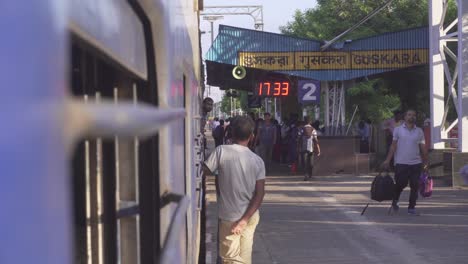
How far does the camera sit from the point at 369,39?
2184 cm

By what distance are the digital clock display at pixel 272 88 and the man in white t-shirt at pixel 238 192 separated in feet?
58.0

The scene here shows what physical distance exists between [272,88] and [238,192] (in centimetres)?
1795

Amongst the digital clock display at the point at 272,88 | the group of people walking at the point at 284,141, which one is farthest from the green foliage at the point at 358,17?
the digital clock display at the point at 272,88

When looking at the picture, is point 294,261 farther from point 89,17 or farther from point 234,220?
point 89,17

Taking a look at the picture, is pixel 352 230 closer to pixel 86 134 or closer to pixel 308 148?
pixel 308 148

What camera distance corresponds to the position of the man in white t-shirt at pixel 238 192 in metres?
5.93

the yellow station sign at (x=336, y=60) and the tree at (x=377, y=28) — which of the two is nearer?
the yellow station sign at (x=336, y=60)

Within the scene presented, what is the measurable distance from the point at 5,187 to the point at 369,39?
852 inches

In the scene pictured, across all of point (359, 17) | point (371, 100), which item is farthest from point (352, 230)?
point (359, 17)

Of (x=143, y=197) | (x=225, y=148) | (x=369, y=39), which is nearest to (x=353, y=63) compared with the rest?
(x=369, y=39)

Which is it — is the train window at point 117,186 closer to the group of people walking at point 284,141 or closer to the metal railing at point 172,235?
the metal railing at point 172,235

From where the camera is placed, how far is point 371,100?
3381cm

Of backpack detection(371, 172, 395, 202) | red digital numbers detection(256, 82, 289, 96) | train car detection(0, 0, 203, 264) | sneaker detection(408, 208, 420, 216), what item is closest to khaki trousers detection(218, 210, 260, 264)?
train car detection(0, 0, 203, 264)

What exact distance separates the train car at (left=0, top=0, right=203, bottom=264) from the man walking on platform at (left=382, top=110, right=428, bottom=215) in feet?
31.6
